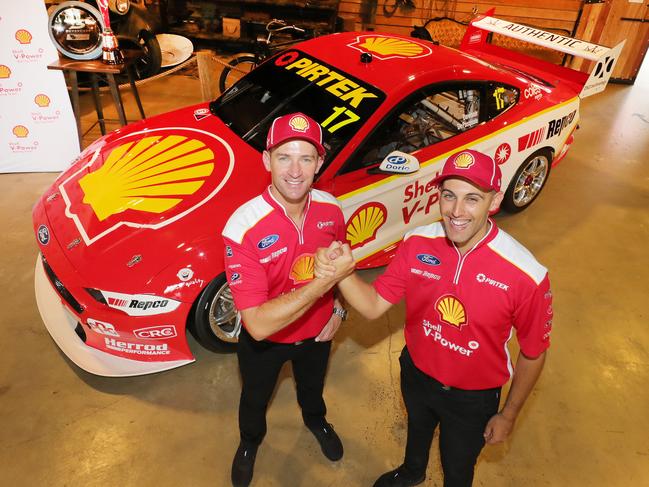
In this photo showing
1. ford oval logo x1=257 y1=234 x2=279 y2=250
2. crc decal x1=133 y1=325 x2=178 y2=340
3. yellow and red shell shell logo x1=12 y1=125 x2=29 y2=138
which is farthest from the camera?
yellow and red shell shell logo x1=12 y1=125 x2=29 y2=138

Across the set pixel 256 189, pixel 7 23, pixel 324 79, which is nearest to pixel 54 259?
pixel 256 189

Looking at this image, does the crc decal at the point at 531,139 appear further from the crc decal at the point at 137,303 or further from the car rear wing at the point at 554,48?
the crc decal at the point at 137,303

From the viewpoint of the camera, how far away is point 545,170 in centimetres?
434

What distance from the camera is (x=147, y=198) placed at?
2637mm

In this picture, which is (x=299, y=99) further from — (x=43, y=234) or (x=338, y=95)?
(x=43, y=234)

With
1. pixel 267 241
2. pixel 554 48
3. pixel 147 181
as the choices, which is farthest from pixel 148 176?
pixel 554 48

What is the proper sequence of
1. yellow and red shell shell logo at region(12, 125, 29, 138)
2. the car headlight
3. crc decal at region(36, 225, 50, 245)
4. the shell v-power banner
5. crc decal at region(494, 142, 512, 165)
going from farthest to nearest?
yellow and red shell shell logo at region(12, 125, 29, 138)
the shell v-power banner
crc decal at region(494, 142, 512, 165)
crc decal at region(36, 225, 50, 245)
the car headlight

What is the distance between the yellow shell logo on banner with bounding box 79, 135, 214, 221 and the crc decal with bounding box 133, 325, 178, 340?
624mm

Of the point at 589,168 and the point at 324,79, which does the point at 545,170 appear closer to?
the point at 589,168

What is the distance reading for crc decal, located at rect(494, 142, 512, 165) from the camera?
3.57 meters

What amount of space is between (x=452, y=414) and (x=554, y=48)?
3.84 m

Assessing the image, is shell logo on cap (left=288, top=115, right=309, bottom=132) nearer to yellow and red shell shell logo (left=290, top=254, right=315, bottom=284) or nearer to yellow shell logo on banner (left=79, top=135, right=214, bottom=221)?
yellow and red shell shell logo (left=290, top=254, right=315, bottom=284)

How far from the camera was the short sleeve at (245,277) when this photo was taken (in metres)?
1.62

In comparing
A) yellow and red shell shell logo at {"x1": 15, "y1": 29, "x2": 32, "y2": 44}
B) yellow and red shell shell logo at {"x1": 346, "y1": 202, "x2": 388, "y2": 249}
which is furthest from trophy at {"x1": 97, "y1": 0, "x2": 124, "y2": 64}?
yellow and red shell shell logo at {"x1": 346, "y1": 202, "x2": 388, "y2": 249}
